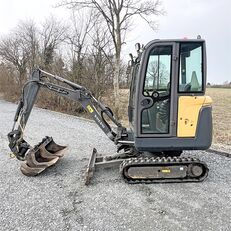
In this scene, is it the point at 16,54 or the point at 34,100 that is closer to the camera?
the point at 34,100

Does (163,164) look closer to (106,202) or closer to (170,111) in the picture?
(170,111)

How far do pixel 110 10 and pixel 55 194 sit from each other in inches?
396

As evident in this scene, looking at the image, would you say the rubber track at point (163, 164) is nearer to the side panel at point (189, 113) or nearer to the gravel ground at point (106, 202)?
the gravel ground at point (106, 202)

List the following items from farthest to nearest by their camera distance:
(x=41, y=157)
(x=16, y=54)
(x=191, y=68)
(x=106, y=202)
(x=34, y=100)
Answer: (x=16, y=54)
(x=41, y=157)
(x=34, y=100)
(x=191, y=68)
(x=106, y=202)

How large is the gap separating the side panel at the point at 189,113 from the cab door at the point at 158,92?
0.09 meters

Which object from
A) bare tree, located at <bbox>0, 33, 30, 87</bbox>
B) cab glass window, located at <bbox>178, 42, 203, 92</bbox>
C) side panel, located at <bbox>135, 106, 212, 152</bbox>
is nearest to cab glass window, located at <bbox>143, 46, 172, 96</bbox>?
cab glass window, located at <bbox>178, 42, 203, 92</bbox>

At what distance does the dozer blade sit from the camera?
485 centimetres

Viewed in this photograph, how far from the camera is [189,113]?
441cm

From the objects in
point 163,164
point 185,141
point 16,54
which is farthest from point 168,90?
point 16,54

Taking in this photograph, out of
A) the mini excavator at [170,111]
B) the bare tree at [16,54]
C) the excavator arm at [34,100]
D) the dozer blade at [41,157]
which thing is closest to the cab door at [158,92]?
the mini excavator at [170,111]

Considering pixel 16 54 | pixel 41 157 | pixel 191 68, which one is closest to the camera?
pixel 191 68

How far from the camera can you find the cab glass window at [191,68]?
4328 mm

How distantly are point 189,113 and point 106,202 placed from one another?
1.83 m

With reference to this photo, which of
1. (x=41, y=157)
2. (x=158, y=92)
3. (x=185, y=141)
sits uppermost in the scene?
(x=158, y=92)
